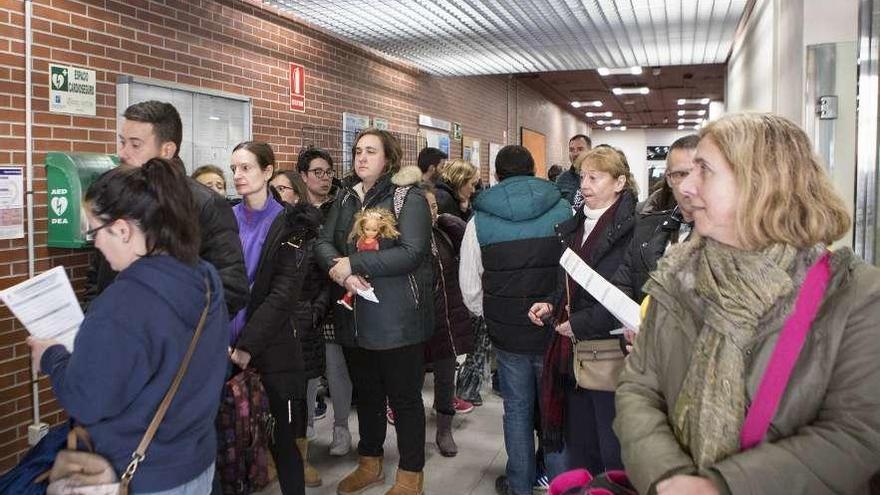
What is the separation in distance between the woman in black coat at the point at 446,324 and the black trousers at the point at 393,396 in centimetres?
46

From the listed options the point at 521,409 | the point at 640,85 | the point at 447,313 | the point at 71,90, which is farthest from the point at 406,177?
the point at 640,85

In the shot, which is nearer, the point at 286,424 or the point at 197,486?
the point at 197,486

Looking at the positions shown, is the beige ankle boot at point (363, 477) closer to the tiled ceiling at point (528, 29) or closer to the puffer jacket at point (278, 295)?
the puffer jacket at point (278, 295)

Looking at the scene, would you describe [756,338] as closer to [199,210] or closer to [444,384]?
[199,210]

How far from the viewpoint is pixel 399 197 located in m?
2.98

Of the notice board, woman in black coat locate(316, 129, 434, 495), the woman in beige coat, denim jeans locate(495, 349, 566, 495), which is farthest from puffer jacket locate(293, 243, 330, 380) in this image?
the notice board

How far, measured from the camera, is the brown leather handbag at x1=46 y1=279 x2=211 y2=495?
155 cm

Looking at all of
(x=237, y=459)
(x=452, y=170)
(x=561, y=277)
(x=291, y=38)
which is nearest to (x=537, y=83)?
(x=291, y=38)

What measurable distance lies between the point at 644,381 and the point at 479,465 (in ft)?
7.89

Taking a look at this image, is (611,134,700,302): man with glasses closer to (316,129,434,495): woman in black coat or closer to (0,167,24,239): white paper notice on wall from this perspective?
(316,129,434,495): woman in black coat

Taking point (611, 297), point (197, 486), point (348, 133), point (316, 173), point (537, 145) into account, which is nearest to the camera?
point (197, 486)

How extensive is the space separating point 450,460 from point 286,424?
53.1 inches

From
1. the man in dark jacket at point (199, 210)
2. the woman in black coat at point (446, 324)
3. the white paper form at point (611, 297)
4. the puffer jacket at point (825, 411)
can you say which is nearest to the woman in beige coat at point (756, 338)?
the puffer jacket at point (825, 411)

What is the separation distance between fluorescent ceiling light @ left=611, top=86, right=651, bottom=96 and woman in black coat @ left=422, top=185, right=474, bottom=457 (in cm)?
1115
